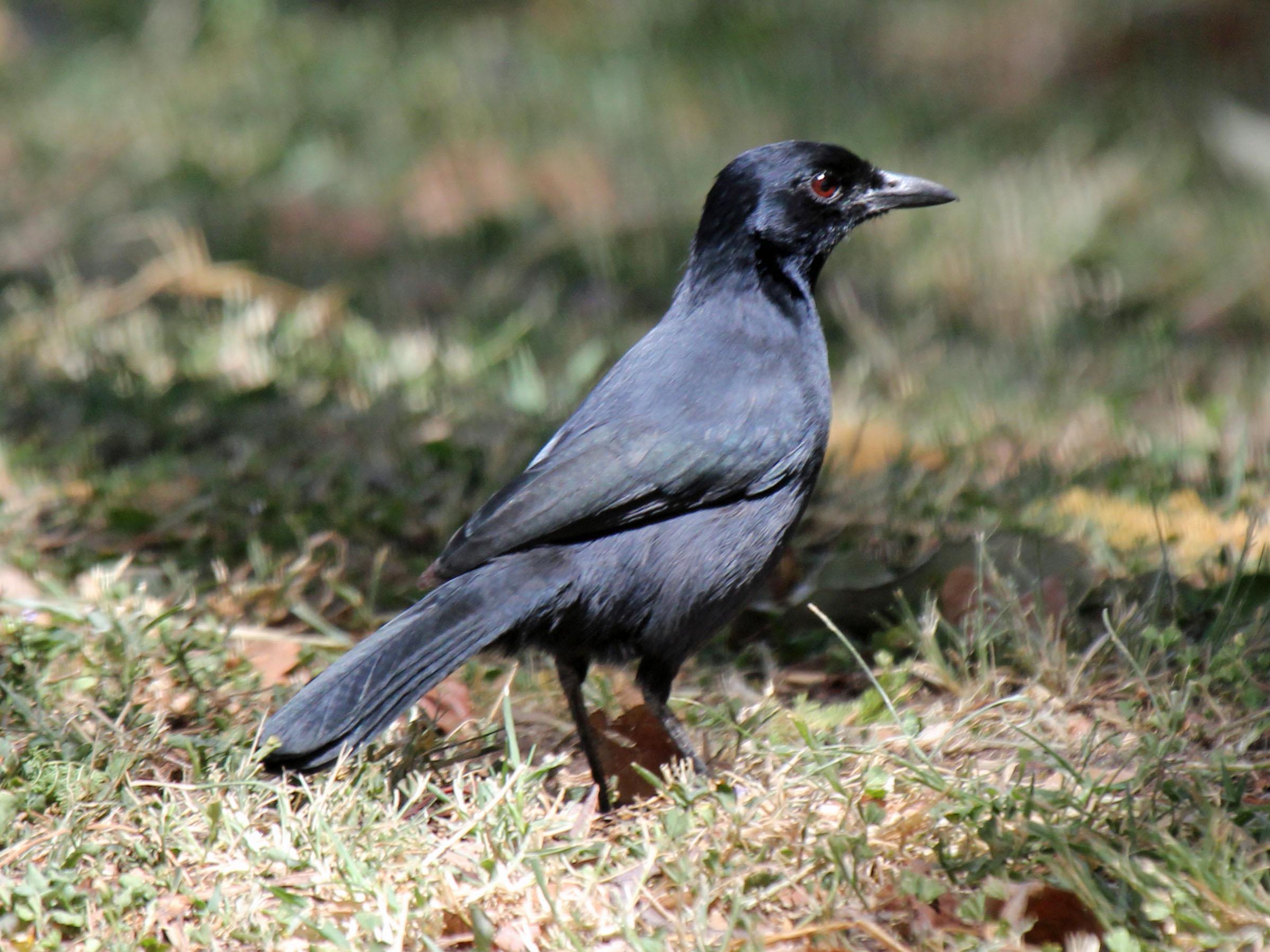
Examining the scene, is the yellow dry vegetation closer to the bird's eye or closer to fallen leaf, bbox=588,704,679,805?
the bird's eye

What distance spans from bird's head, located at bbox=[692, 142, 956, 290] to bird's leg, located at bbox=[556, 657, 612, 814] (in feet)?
3.82

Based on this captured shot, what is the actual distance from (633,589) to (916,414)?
2464mm

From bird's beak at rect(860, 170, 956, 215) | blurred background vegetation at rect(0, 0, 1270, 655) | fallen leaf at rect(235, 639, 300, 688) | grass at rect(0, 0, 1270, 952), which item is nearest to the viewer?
grass at rect(0, 0, 1270, 952)

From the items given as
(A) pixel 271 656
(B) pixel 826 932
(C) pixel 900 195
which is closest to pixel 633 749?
(B) pixel 826 932

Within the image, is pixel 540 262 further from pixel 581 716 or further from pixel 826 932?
pixel 826 932

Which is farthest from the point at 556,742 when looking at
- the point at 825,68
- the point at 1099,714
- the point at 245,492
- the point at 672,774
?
the point at 825,68

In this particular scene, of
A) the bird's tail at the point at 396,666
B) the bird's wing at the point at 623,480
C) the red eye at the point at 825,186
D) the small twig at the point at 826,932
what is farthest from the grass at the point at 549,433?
the red eye at the point at 825,186

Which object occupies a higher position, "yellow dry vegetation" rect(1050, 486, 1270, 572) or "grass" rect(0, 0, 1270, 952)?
"grass" rect(0, 0, 1270, 952)

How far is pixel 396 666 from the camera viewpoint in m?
2.99

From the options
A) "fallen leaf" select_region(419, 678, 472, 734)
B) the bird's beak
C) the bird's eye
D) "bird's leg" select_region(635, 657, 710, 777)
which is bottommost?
"fallen leaf" select_region(419, 678, 472, 734)

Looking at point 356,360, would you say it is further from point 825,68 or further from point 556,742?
point 825,68

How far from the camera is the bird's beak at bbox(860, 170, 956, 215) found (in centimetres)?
406

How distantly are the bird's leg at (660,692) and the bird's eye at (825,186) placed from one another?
4.54 feet

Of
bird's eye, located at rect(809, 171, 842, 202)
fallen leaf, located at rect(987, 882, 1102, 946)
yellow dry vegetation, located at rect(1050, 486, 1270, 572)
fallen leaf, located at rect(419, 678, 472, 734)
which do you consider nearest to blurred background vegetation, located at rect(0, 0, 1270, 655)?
yellow dry vegetation, located at rect(1050, 486, 1270, 572)
